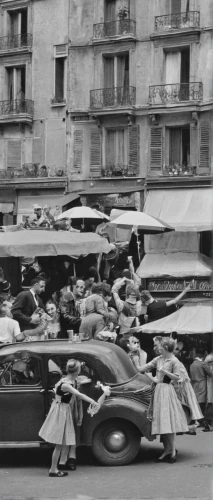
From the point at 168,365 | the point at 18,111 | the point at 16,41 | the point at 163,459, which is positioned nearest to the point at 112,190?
the point at 18,111

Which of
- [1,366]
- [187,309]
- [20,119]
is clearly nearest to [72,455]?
[1,366]

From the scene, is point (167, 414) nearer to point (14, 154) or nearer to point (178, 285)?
point (178, 285)

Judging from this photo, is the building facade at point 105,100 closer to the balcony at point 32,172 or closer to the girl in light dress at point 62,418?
the balcony at point 32,172

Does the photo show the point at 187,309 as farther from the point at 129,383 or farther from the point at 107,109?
the point at 107,109

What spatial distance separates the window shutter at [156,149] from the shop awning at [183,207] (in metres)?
1.19

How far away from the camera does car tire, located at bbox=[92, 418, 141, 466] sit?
11875 mm

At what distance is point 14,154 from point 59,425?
94.6ft

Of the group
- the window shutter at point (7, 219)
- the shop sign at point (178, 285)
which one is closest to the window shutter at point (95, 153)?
the window shutter at point (7, 219)

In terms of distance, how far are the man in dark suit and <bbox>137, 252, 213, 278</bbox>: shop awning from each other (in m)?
14.5

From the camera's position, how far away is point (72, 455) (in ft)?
38.2

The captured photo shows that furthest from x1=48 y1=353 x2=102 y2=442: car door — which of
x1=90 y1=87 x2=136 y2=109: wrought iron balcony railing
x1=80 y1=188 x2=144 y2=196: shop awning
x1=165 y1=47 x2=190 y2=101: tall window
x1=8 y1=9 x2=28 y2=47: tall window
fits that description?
x1=8 y1=9 x2=28 y2=47: tall window

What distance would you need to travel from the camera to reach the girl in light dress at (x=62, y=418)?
11375mm

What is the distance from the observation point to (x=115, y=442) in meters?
11.9

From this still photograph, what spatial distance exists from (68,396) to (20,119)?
28036 mm
